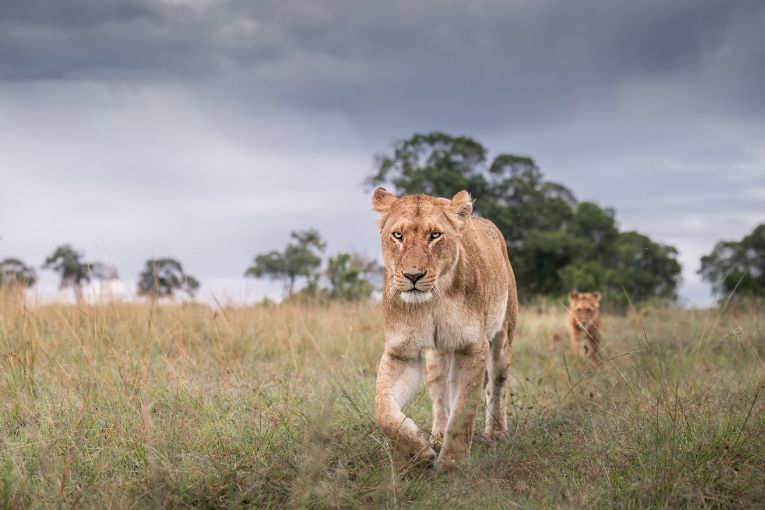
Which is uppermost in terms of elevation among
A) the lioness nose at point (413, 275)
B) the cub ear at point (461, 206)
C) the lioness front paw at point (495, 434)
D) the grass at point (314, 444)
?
the cub ear at point (461, 206)

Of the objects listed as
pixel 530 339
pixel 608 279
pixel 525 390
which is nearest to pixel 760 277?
pixel 608 279

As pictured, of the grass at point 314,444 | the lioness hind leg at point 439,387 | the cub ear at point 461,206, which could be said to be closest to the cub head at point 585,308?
the grass at point 314,444

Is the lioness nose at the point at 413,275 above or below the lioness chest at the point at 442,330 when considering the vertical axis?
above

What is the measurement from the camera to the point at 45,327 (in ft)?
37.1

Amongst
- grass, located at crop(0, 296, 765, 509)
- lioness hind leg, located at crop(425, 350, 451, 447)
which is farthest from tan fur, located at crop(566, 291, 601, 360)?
lioness hind leg, located at crop(425, 350, 451, 447)

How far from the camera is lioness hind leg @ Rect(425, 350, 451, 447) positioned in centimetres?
627

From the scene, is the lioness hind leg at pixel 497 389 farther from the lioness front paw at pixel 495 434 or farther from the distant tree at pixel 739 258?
the distant tree at pixel 739 258

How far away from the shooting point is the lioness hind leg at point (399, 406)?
5.22 metres

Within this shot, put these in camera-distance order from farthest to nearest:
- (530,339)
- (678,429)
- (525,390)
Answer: (530,339) < (525,390) < (678,429)

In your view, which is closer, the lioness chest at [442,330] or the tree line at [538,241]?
the lioness chest at [442,330]

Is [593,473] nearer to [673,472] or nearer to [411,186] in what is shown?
[673,472]

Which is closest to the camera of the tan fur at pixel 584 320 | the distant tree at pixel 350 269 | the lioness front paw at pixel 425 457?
the lioness front paw at pixel 425 457

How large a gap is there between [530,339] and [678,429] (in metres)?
9.02

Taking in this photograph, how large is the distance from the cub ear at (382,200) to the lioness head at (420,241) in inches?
0.6
